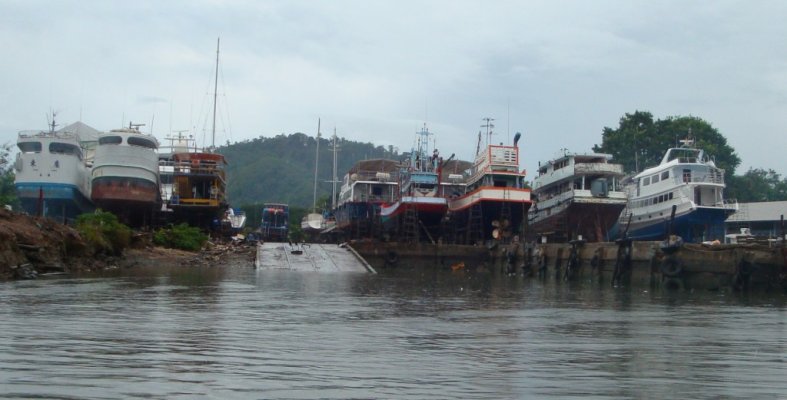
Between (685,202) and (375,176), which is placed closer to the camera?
(685,202)

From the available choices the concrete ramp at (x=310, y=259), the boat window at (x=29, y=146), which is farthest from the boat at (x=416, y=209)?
the boat window at (x=29, y=146)

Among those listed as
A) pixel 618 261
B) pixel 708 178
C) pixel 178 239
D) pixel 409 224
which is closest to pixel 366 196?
pixel 409 224

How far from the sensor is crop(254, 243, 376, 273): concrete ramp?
104 feet

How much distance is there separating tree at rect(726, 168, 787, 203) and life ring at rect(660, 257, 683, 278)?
1741 inches

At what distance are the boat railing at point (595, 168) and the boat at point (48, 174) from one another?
1177 inches

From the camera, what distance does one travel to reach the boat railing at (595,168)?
143 feet

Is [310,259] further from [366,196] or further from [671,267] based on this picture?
[366,196]

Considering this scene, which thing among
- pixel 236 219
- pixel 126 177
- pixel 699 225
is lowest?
pixel 699 225

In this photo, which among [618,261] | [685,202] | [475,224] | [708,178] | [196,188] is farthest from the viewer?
[196,188]

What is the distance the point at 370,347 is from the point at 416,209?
116 feet

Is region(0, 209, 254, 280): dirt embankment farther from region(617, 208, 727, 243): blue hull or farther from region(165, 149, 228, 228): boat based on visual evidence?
region(617, 208, 727, 243): blue hull

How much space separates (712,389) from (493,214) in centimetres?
3560

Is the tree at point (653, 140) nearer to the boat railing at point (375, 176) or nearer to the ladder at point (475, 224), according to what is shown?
the boat railing at point (375, 176)

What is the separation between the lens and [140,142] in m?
45.0
